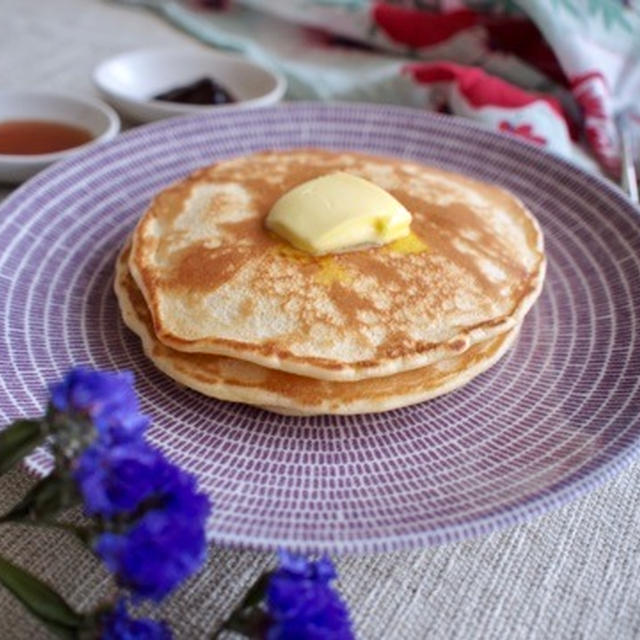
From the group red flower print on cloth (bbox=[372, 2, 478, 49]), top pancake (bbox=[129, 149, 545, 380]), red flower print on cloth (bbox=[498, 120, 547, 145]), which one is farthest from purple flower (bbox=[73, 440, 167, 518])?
red flower print on cloth (bbox=[372, 2, 478, 49])

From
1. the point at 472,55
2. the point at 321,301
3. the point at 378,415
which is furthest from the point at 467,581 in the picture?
the point at 472,55

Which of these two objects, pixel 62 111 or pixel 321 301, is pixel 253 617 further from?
pixel 62 111

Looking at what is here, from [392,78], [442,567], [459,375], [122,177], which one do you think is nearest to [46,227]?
[122,177]

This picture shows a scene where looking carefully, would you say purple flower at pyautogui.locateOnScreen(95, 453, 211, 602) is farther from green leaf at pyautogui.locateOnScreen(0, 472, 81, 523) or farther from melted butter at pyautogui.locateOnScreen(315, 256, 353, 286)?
melted butter at pyautogui.locateOnScreen(315, 256, 353, 286)

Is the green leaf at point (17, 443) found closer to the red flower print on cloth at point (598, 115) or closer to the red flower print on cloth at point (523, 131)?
the red flower print on cloth at point (523, 131)

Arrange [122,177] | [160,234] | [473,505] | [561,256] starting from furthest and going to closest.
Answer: [122,177], [561,256], [160,234], [473,505]

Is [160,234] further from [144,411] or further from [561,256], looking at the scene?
[561,256]
